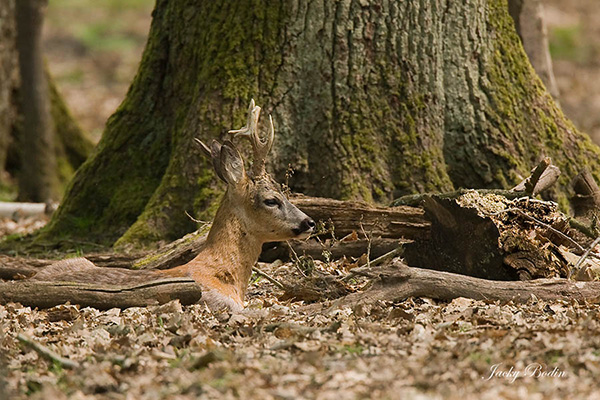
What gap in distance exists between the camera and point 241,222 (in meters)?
6.51

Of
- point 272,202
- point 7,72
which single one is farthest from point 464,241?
point 7,72

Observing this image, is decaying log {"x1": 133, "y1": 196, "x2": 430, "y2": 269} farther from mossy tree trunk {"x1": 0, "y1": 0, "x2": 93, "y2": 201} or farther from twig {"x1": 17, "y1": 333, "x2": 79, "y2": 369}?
mossy tree trunk {"x1": 0, "y1": 0, "x2": 93, "y2": 201}

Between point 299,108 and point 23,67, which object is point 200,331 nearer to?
point 299,108

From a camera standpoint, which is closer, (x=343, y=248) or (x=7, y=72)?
(x=343, y=248)

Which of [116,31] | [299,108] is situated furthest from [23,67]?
[116,31]

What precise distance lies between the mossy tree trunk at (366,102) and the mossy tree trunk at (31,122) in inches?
218

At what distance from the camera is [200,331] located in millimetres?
5020

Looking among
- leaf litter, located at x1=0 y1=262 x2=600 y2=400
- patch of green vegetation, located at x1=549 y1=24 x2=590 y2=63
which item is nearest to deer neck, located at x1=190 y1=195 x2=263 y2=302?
leaf litter, located at x1=0 y1=262 x2=600 y2=400

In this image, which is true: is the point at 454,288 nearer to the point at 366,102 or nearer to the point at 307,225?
the point at 307,225

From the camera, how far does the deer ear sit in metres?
6.41

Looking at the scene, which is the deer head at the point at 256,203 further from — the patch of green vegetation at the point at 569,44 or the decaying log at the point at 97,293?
the patch of green vegetation at the point at 569,44

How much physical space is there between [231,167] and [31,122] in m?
7.45

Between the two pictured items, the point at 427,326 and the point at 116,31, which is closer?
the point at 427,326

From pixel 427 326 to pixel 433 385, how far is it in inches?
44.5
